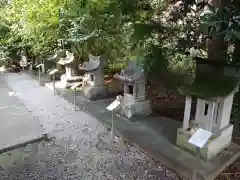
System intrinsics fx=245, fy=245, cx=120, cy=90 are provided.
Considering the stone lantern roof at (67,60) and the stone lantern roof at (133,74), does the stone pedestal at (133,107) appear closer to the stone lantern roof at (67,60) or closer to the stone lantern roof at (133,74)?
the stone lantern roof at (133,74)

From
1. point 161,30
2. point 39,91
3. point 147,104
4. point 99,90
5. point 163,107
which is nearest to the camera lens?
point 161,30

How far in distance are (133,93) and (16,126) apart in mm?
2240

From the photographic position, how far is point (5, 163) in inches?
134

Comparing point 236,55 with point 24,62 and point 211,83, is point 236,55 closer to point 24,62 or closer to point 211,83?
point 211,83

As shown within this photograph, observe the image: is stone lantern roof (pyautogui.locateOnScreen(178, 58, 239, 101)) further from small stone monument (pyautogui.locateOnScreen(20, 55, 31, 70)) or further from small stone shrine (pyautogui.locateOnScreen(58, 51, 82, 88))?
small stone monument (pyautogui.locateOnScreen(20, 55, 31, 70))

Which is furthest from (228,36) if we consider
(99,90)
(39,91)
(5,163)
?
(39,91)

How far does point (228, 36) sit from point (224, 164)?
183cm

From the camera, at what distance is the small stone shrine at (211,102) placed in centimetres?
319

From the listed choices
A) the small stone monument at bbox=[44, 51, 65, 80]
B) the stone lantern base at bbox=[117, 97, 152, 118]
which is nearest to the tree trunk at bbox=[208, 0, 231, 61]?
the stone lantern base at bbox=[117, 97, 152, 118]

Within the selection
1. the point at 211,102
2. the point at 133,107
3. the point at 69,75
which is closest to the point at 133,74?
the point at 133,107

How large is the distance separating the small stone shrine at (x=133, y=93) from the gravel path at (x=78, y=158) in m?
0.61

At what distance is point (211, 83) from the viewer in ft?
10.8

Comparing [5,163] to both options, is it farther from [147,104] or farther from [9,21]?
[9,21]

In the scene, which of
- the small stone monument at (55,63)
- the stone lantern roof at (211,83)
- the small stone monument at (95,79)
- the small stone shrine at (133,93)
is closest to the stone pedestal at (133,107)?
the small stone shrine at (133,93)
